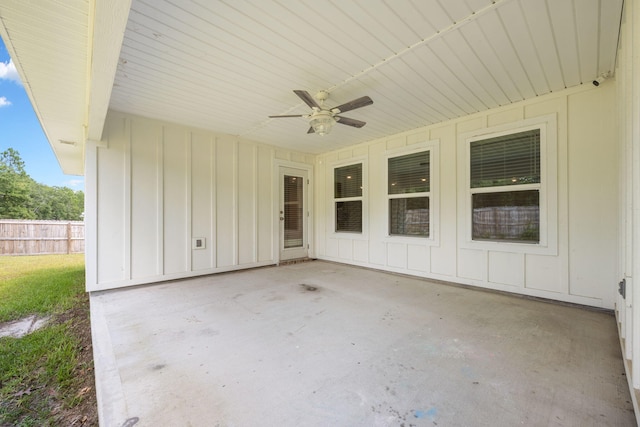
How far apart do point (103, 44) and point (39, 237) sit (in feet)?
33.9

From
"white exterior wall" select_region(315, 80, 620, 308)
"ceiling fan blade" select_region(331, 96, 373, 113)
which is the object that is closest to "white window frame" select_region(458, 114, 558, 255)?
"white exterior wall" select_region(315, 80, 620, 308)

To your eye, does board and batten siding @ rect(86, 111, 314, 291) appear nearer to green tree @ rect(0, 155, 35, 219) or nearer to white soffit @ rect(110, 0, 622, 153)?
white soffit @ rect(110, 0, 622, 153)

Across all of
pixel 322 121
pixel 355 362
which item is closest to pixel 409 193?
pixel 322 121

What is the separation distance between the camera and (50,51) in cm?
228

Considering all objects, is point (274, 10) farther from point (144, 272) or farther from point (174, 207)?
point (144, 272)

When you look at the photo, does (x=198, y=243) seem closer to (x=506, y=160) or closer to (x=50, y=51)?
(x=50, y=51)

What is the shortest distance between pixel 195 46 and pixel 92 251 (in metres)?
3.25

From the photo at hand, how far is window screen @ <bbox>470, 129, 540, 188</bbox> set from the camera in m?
3.53

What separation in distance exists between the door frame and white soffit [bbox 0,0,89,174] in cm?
329

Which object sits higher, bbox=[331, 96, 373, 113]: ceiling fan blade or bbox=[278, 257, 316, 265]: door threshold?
bbox=[331, 96, 373, 113]: ceiling fan blade

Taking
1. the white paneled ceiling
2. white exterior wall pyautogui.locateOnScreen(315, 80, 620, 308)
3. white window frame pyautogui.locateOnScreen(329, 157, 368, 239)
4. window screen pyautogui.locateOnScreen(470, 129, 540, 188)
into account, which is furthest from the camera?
white window frame pyautogui.locateOnScreen(329, 157, 368, 239)

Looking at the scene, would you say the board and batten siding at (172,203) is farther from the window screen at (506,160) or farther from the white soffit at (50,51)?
the window screen at (506,160)

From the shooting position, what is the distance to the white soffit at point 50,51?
72.8 inches

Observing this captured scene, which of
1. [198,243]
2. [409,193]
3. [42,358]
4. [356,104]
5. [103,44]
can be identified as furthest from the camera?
[409,193]
